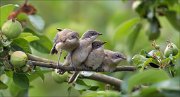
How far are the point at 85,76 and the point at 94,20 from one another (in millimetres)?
4568

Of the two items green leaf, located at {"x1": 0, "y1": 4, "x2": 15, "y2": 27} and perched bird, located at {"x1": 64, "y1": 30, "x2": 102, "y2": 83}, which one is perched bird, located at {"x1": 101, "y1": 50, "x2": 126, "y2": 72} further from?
green leaf, located at {"x1": 0, "y1": 4, "x2": 15, "y2": 27}

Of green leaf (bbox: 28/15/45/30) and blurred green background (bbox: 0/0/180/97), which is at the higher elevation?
blurred green background (bbox: 0/0/180/97)

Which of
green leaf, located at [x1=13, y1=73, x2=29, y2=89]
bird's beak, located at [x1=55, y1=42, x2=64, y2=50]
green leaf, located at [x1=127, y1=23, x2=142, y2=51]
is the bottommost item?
green leaf, located at [x1=13, y1=73, x2=29, y2=89]

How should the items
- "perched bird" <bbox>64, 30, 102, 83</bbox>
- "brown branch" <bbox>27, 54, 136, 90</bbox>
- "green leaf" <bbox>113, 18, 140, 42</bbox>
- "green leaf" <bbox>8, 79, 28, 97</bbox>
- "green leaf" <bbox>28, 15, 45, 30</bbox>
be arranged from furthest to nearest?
1. "green leaf" <bbox>113, 18, 140, 42</bbox>
2. "green leaf" <bbox>28, 15, 45, 30</bbox>
3. "green leaf" <bbox>8, 79, 28, 97</bbox>
4. "perched bird" <bbox>64, 30, 102, 83</bbox>
5. "brown branch" <bbox>27, 54, 136, 90</bbox>

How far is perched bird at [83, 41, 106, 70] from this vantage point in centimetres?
255

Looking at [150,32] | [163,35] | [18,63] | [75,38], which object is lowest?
[18,63]

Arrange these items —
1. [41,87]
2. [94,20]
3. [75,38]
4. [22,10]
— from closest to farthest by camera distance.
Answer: [75,38]
[22,10]
[41,87]
[94,20]

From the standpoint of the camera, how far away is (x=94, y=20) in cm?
737

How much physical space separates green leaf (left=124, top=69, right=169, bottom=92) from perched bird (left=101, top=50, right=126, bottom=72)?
29.9 inches

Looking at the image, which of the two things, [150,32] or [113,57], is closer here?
[113,57]

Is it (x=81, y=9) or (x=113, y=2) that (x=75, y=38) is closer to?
(x=113, y=2)

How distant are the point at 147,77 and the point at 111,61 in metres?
0.79

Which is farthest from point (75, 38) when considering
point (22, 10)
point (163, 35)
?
point (163, 35)

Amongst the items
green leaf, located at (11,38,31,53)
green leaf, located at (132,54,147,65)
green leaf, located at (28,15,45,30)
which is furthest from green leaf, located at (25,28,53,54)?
green leaf, located at (132,54,147,65)
